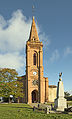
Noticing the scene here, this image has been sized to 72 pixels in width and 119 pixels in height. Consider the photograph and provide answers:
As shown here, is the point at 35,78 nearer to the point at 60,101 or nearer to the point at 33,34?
the point at 33,34

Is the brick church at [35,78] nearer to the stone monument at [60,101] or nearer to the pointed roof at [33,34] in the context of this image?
the pointed roof at [33,34]

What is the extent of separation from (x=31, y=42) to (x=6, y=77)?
18430 millimetres

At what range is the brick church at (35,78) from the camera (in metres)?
48.5

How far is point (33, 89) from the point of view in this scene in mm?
49062

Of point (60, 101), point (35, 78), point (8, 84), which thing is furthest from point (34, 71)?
point (60, 101)

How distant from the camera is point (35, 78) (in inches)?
1978

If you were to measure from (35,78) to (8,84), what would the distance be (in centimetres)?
1364

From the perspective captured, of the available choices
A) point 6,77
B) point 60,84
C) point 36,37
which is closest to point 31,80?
point 6,77

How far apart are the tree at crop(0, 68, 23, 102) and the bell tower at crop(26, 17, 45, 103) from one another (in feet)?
25.8

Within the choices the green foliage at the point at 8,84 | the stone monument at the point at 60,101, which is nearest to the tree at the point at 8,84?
the green foliage at the point at 8,84

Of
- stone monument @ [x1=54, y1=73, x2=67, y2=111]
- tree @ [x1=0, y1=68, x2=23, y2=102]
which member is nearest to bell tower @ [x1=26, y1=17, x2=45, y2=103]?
tree @ [x1=0, y1=68, x2=23, y2=102]

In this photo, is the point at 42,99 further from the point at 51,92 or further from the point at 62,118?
the point at 62,118

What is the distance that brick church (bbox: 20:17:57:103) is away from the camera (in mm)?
48469

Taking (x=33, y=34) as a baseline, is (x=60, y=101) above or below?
below
